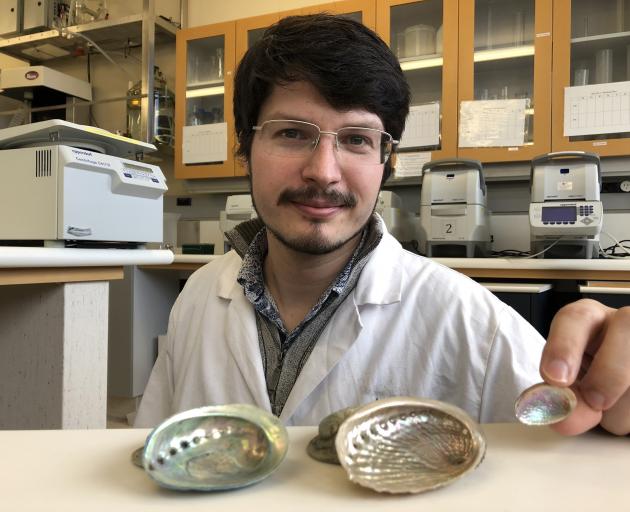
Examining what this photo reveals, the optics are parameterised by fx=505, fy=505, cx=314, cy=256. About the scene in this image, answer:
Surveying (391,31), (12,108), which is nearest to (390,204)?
(391,31)

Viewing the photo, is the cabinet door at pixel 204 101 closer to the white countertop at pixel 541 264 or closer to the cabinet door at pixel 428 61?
the cabinet door at pixel 428 61

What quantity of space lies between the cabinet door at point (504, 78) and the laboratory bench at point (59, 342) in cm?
187

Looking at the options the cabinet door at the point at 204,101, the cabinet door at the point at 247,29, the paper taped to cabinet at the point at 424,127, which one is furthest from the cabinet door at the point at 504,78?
the cabinet door at the point at 204,101

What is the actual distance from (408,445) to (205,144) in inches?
116

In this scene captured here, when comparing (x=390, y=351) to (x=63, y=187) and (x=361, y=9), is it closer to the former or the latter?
(x=63, y=187)

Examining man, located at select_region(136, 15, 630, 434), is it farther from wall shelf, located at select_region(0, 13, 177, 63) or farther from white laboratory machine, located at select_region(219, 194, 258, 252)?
wall shelf, located at select_region(0, 13, 177, 63)

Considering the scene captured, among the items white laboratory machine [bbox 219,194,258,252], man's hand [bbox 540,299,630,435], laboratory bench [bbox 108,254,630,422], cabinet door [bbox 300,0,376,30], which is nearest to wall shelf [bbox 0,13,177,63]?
cabinet door [bbox 300,0,376,30]

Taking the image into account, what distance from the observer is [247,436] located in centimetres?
29

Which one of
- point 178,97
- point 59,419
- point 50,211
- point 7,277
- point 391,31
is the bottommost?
point 59,419

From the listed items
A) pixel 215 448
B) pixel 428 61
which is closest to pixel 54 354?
pixel 215 448

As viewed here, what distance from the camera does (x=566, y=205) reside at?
1.91 meters

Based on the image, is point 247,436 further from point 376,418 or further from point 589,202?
point 589,202

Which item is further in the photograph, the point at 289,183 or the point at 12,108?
the point at 12,108

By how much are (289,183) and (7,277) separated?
0.56 m
